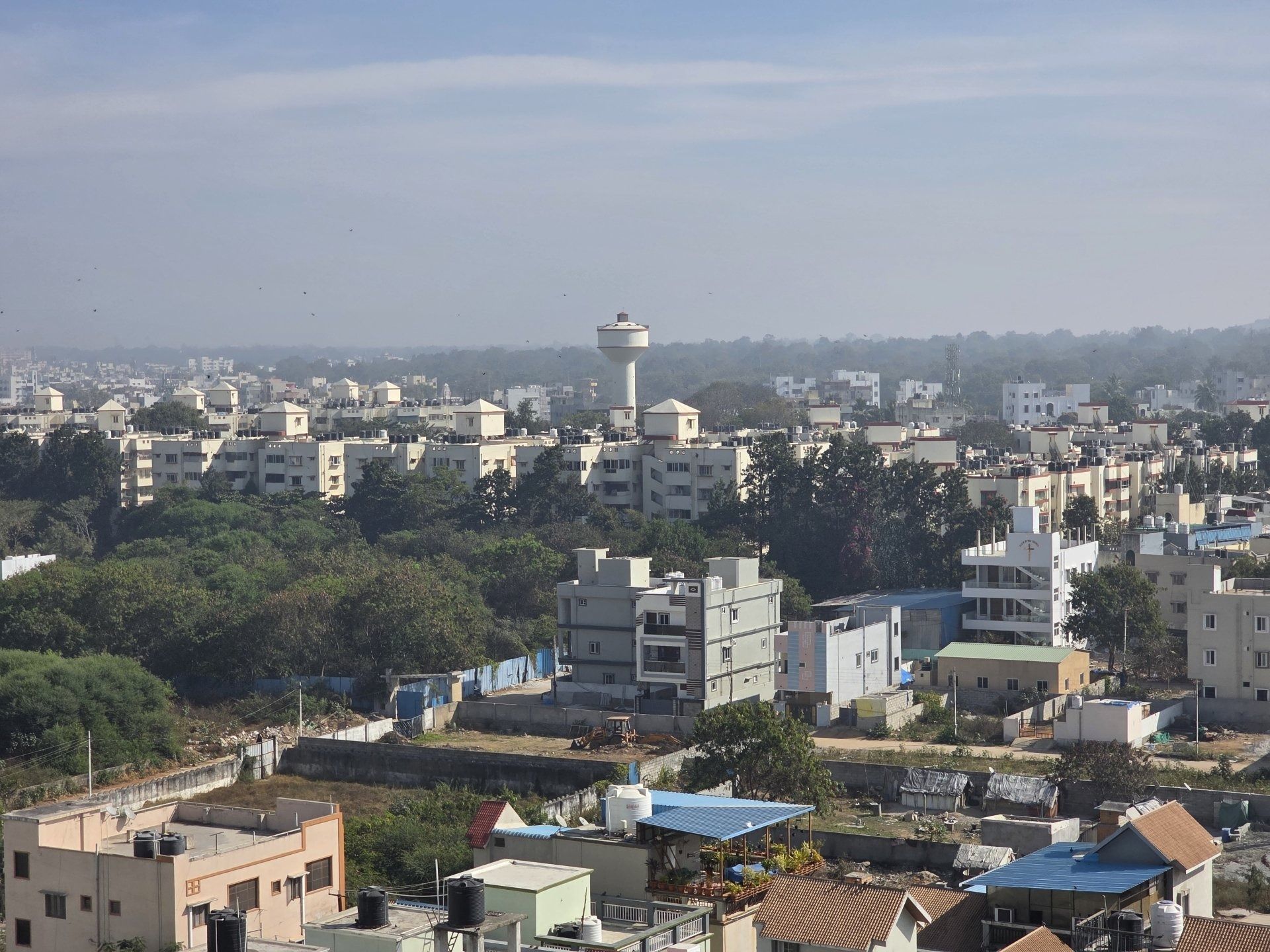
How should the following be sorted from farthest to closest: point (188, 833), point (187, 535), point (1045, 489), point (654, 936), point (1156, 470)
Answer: point (1156, 470) → point (187, 535) → point (1045, 489) → point (188, 833) → point (654, 936)

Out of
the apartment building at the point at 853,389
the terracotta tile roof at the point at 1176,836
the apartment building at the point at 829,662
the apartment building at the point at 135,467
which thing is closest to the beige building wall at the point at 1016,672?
the apartment building at the point at 829,662

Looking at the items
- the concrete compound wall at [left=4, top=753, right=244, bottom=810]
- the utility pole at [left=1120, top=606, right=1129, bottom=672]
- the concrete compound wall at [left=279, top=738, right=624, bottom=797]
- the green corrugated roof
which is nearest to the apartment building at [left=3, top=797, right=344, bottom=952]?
the concrete compound wall at [left=4, top=753, right=244, bottom=810]

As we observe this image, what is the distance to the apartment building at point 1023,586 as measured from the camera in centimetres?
3331

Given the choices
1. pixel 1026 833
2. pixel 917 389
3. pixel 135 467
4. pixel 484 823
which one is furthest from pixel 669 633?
pixel 917 389

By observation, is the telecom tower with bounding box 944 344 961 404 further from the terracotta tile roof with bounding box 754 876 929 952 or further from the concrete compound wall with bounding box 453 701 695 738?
the terracotta tile roof with bounding box 754 876 929 952

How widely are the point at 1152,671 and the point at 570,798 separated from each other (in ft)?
46.4

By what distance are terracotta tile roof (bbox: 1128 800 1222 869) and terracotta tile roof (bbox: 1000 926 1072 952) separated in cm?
146

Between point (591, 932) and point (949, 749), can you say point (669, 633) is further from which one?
point (591, 932)

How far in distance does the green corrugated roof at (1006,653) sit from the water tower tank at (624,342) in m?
42.7

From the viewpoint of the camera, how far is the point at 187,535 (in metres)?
47.6

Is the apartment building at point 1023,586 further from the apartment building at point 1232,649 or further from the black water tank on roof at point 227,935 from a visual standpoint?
the black water tank on roof at point 227,935

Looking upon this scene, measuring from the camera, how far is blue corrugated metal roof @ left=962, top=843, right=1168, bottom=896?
1295cm

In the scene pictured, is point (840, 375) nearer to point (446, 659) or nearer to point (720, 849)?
point (446, 659)

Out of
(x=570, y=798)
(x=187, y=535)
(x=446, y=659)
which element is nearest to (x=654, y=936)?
(x=570, y=798)
